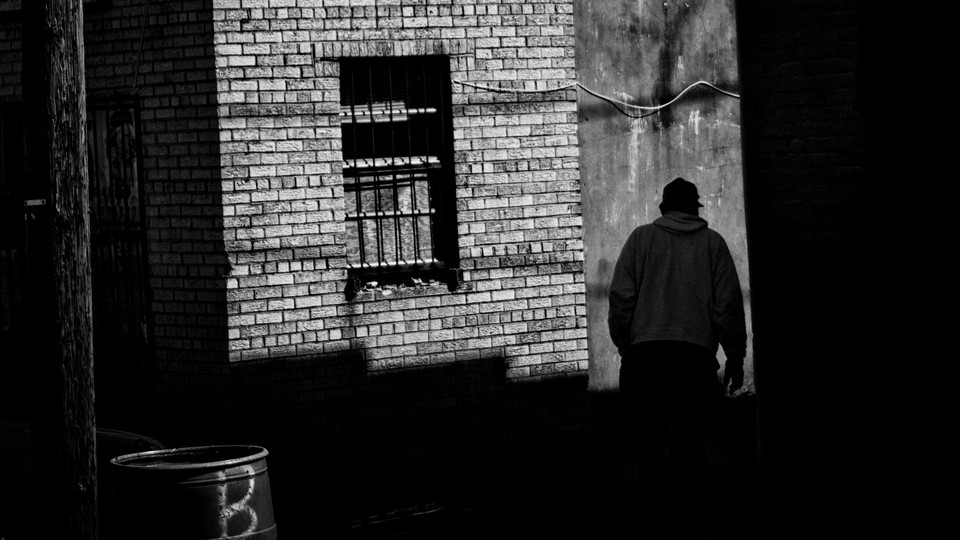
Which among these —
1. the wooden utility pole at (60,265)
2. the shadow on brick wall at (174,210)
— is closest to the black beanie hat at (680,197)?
the wooden utility pole at (60,265)

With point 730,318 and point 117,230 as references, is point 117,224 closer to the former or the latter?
point 117,230

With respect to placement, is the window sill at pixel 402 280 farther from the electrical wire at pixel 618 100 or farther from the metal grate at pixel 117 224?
the metal grate at pixel 117 224

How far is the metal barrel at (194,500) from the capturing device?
568 centimetres

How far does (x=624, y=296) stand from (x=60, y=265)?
280 cm

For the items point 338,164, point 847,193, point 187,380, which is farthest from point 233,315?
point 847,193

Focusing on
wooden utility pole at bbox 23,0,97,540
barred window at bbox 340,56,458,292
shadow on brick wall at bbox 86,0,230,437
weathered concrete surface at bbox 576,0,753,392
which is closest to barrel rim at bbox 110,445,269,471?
wooden utility pole at bbox 23,0,97,540

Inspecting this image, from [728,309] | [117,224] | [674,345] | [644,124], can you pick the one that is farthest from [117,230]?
[728,309]

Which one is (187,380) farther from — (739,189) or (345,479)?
(739,189)

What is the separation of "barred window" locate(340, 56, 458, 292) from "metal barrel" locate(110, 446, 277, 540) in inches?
130

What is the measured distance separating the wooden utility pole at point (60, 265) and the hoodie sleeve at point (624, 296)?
2.64 m

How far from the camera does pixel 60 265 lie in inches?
218

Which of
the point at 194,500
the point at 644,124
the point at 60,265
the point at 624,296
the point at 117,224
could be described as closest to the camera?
the point at 60,265

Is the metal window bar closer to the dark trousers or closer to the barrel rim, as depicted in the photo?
the dark trousers

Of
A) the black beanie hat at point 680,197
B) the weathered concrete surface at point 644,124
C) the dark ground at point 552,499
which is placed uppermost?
the weathered concrete surface at point 644,124
